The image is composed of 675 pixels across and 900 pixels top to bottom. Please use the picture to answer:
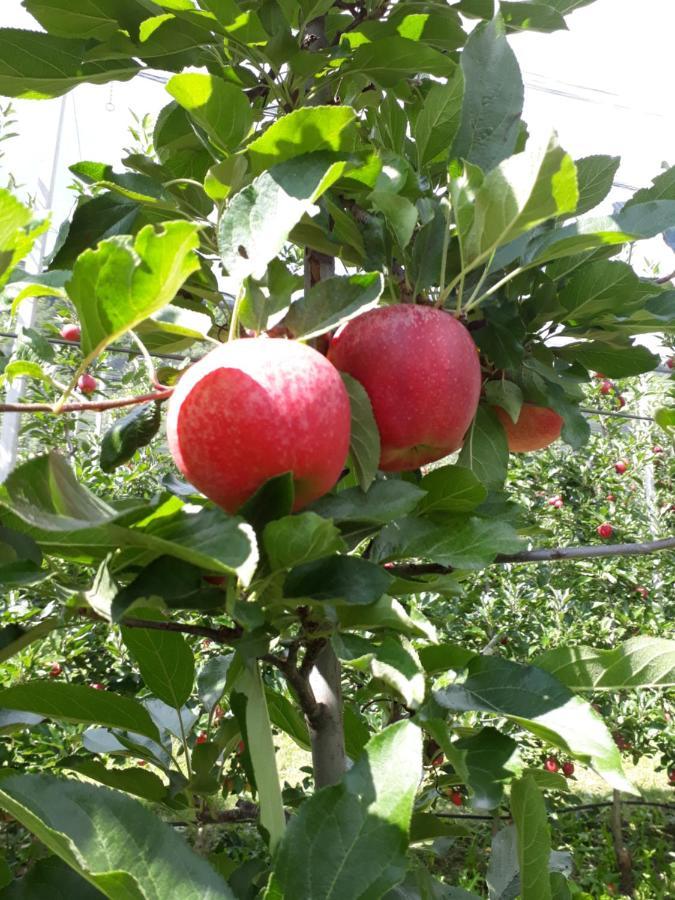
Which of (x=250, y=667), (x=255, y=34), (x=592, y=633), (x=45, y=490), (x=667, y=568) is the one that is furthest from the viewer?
(x=667, y=568)

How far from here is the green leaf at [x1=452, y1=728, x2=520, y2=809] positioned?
19.4 inches

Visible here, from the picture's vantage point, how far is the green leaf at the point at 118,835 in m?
0.45

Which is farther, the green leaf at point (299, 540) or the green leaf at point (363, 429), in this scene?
the green leaf at point (363, 429)

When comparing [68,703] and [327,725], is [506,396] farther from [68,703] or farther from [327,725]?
[68,703]

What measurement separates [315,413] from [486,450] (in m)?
0.29

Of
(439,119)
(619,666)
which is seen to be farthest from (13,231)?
(619,666)

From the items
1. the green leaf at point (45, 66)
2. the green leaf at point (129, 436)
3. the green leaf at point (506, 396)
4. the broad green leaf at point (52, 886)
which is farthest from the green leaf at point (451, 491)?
the green leaf at point (45, 66)

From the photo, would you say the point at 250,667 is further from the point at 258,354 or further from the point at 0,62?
the point at 0,62

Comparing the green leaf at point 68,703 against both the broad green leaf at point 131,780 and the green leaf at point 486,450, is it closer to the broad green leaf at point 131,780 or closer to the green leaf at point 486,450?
the broad green leaf at point 131,780

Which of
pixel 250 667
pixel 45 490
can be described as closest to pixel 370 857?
pixel 250 667

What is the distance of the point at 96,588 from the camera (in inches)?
16.2

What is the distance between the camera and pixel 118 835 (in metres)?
0.46

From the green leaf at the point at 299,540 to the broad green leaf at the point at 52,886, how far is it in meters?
0.23

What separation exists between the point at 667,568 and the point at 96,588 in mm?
3486
